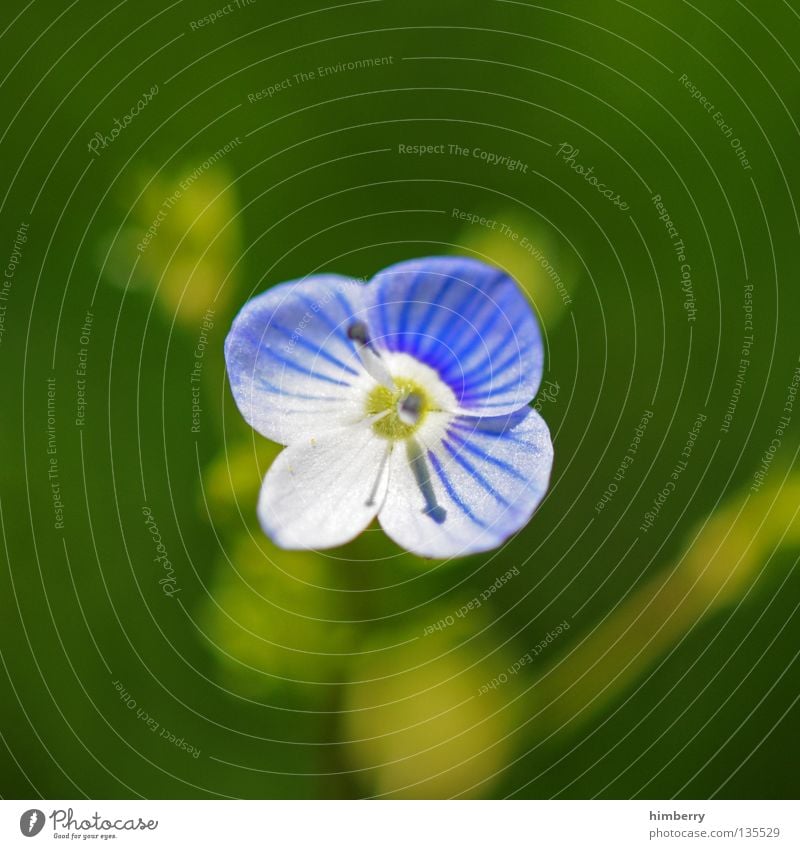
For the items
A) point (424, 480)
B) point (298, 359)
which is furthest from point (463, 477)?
point (298, 359)

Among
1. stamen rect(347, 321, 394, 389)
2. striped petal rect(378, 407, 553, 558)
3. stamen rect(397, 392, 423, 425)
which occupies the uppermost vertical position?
stamen rect(347, 321, 394, 389)

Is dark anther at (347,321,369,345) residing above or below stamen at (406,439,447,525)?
above

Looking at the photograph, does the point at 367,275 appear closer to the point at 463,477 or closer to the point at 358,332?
the point at 358,332

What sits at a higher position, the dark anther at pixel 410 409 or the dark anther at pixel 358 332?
the dark anther at pixel 358 332

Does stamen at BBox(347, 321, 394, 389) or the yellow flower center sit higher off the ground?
stamen at BBox(347, 321, 394, 389)

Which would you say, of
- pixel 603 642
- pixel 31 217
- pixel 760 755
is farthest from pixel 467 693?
pixel 31 217
